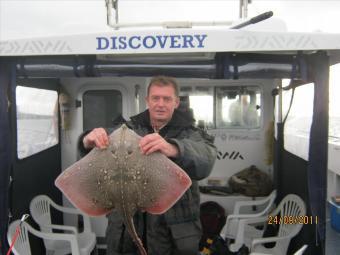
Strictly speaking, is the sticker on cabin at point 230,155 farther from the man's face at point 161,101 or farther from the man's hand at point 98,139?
the man's hand at point 98,139

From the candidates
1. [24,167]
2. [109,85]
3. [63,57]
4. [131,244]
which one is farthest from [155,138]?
[109,85]

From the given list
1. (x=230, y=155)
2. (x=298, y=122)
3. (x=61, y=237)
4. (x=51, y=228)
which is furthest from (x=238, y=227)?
(x=51, y=228)

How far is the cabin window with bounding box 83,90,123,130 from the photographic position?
526 centimetres

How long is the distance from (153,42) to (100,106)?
2888 millimetres

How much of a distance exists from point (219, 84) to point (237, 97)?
39cm

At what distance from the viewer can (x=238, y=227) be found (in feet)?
14.9

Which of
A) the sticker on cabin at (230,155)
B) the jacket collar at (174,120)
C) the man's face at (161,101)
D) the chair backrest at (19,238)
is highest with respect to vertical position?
the man's face at (161,101)

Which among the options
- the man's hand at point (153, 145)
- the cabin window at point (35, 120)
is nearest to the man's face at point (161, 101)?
the man's hand at point (153, 145)

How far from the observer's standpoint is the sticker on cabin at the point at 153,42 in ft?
8.46

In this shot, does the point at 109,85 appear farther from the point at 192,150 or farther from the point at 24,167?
the point at 192,150

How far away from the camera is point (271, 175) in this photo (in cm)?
554

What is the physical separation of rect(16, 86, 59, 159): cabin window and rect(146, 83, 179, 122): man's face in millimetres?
2303
